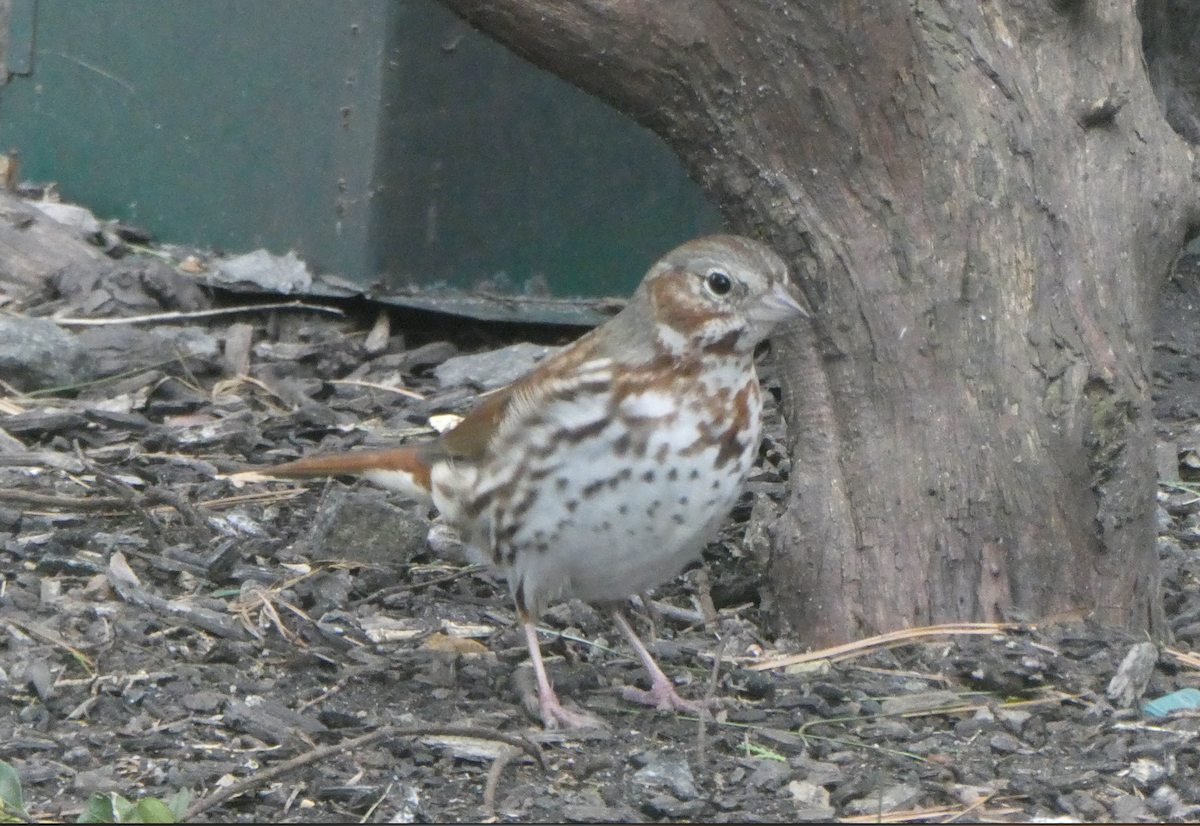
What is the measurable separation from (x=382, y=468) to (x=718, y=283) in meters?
1.21

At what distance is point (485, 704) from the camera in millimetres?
3807

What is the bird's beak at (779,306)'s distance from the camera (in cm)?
354

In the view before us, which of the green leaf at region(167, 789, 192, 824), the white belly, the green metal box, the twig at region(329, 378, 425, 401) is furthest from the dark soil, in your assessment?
the green metal box

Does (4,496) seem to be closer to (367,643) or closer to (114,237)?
(367,643)

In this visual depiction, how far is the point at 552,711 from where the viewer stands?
3.68m

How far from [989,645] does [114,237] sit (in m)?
4.39

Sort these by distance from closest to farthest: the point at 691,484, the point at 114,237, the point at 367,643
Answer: the point at 691,484, the point at 367,643, the point at 114,237

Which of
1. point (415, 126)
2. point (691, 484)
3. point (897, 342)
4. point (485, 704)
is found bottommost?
point (485, 704)

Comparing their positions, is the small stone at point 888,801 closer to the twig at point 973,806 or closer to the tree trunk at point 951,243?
the twig at point 973,806

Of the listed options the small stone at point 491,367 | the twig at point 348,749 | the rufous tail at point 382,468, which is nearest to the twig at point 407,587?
the rufous tail at point 382,468

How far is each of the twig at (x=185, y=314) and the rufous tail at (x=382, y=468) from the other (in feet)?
6.23

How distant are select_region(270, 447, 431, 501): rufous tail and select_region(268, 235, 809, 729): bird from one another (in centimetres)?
49

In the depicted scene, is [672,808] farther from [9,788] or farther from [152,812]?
[9,788]

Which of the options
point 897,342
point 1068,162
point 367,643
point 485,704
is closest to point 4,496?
point 367,643
